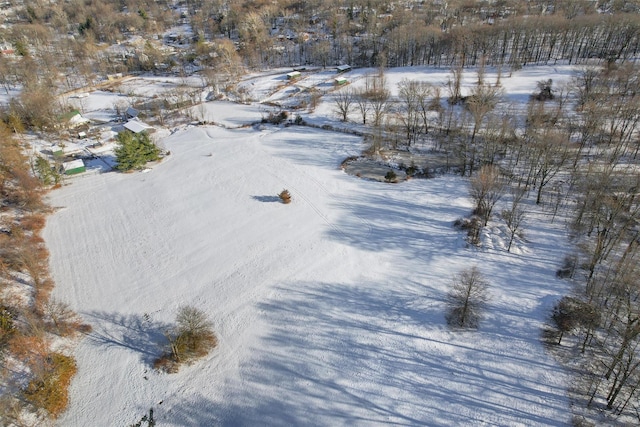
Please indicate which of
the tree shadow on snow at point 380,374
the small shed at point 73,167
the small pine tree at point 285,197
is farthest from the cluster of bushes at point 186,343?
the small shed at point 73,167

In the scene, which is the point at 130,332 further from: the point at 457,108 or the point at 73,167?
the point at 457,108

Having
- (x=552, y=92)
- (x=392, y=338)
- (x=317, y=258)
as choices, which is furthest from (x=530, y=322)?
(x=552, y=92)

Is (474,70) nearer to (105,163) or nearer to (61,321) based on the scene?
(105,163)

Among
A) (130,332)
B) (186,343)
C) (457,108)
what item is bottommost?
(130,332)

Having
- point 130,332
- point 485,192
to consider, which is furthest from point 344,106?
point 130,332

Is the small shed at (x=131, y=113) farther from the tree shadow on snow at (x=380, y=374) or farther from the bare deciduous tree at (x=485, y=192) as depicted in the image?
the bare deciduous tree at (x=485, y=192)

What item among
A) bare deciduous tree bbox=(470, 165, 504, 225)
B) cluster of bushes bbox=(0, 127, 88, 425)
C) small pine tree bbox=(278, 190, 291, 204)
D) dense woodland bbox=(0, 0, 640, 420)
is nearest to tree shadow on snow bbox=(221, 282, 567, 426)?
dense woodland bbox=(0, 0, 640, 420)

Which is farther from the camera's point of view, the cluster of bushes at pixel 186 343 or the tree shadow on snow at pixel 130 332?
the tree shadow on snow at pixel 130 332
